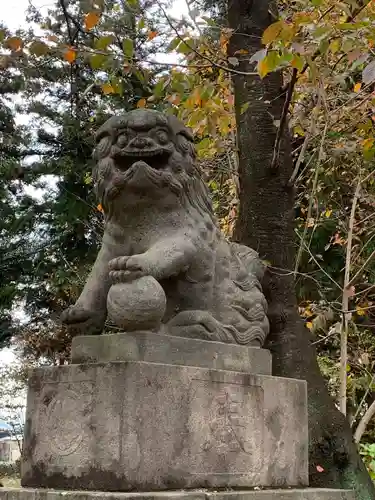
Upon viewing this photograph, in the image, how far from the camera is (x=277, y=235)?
605cm

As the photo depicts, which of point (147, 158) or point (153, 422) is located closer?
point (153, 422)

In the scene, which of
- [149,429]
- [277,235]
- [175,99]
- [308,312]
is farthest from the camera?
[308,312]

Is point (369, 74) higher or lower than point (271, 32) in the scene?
lower

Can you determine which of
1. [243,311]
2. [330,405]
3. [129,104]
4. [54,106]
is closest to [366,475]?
[330,405]

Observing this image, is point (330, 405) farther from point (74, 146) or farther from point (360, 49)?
point (74, 146)

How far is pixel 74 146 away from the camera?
1280 centimetres

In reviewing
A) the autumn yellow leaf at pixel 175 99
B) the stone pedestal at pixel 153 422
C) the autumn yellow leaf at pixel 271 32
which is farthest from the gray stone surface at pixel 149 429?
the autumn yellow leaf at pixel 175 99

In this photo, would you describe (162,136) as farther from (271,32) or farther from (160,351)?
(160,351)

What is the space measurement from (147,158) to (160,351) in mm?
1096

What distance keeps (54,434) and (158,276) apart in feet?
3.16

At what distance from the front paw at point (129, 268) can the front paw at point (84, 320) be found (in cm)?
36

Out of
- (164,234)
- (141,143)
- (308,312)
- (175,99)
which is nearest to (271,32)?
(141,143)

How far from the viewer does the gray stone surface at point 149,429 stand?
133 inches

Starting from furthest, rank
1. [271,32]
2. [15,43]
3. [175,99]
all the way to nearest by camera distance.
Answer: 1. [175,99]
2. [15,43]
3. [271,32]
